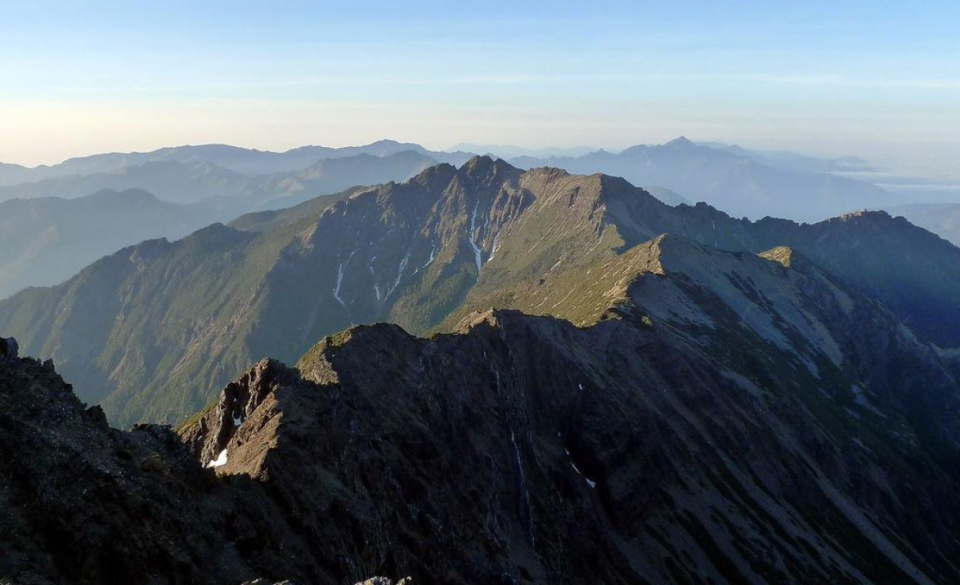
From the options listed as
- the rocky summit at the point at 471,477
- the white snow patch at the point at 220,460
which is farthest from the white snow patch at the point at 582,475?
the white snow patch at the point at 220,460

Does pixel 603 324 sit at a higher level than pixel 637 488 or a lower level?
higher

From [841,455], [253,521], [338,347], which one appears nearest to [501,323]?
[338,347]

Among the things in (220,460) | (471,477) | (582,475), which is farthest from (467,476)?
(582,475)

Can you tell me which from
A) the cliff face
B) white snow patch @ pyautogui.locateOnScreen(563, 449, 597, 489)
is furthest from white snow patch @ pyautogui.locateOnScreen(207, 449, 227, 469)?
white snow patch @ pyautogui.locateOnScreen(563, 449, 597, 489)

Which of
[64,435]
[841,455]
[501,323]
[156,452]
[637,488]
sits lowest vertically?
[841,455]

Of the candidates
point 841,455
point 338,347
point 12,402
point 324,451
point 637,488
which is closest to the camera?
point 12,402

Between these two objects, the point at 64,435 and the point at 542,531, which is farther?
the point at 542,531

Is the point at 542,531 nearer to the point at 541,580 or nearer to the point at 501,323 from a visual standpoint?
the point at 541,580

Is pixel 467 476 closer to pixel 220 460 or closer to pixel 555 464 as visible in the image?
pixel 555 464

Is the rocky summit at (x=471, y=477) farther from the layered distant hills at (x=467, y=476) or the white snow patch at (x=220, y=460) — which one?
the white snow patch at (x=220, y=460)
